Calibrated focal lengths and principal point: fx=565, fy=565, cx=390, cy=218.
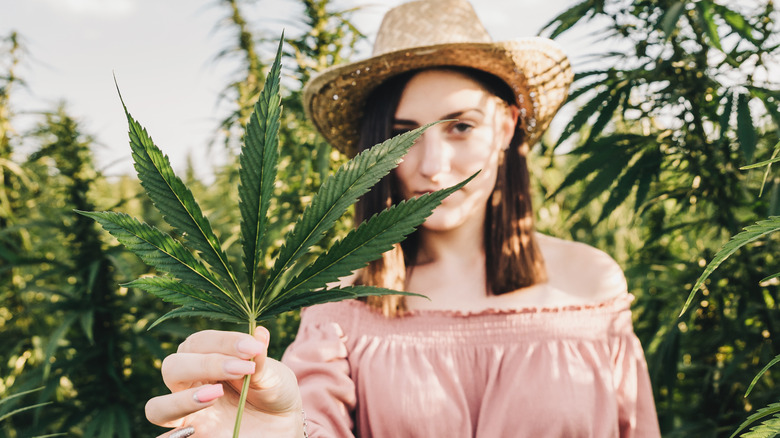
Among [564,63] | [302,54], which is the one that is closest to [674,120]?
[564,63]

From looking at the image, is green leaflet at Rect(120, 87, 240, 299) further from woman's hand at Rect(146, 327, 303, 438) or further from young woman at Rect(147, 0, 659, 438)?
young woman at Rect(147, 0, 659, 438)

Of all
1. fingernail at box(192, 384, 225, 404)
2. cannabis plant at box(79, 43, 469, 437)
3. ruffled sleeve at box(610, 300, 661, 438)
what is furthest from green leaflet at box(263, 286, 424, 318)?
ruffled sleeve at box(610, 300, 661, 438)

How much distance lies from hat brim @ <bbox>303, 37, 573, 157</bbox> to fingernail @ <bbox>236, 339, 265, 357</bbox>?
2.38ft

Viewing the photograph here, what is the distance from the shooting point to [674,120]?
1169mm

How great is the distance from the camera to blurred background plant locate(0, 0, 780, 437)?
1113mm

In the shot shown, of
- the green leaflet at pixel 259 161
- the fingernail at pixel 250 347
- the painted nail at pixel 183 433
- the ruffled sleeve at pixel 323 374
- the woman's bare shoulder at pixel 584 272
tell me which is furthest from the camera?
the woman's bare shoulder at pixel 584 272

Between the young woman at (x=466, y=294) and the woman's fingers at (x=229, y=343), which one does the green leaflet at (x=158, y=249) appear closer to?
the woman's fingers at (x=229, y=343)

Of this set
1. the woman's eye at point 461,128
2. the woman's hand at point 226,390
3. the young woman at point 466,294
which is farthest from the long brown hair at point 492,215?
the woman's hand at point 226,390

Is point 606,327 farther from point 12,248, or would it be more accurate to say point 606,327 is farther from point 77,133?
point 12,248

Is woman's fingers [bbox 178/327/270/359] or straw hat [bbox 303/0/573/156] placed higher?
straw hat [bbox 303/0/573/156]

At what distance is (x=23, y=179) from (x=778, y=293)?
2.08 meters

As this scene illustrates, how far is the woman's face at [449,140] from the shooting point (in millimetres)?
1027

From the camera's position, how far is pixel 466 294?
1.16 meters

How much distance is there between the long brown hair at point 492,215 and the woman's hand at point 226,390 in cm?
53
